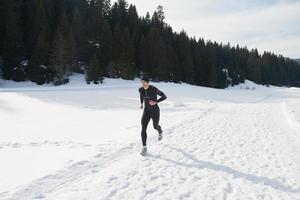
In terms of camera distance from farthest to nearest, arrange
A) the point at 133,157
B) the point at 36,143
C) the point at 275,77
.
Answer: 1. the point at 275,77
2. the point at 36,143
3. the point at 133,157

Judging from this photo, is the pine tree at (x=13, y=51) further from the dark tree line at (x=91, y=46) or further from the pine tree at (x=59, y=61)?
the pine tree at (x=59, y=61)

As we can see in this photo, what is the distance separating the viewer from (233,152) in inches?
461

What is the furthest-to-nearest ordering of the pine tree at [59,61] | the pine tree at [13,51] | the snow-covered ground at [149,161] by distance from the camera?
the pine tree at [59,61]
the pine tree at [13,51]
the snow-covered ground at [149,161]

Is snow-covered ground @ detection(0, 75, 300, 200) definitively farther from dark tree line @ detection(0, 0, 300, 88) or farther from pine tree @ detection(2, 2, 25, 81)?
dark tree line @ detection(0, 0, 300, 88)

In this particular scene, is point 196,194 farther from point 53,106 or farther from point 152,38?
point 152,38

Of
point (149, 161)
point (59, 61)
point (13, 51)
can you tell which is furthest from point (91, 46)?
point (149, 161)

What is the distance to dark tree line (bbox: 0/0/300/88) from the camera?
183 feet

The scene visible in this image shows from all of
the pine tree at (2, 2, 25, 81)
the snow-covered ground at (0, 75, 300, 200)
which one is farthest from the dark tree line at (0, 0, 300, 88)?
the snow-covered ground at (0, 75, 300, 200)

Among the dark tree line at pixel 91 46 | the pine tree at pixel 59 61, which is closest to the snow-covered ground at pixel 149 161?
the pine tree at pixel 59 61

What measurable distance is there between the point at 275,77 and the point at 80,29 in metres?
122

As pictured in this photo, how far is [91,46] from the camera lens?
2901 inches

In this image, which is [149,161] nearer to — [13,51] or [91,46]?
[13,51]

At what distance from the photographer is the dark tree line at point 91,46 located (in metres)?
55.8

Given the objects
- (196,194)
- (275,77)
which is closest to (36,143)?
(196,194)
